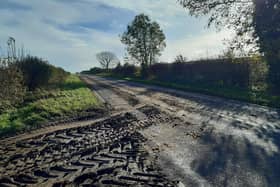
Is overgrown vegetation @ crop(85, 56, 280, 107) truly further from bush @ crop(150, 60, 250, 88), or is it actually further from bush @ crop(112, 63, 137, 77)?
bush @ crop(112, 63, 137, 77)

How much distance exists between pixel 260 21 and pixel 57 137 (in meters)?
13.9

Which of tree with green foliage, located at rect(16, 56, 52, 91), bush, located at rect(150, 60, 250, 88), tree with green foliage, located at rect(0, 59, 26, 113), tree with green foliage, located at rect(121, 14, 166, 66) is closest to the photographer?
tree with green foliage, located at rect(0, 59, 26, 113)

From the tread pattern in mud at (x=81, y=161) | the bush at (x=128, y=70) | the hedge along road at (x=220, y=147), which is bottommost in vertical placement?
the tread pattern in mud at (x=81, y=161)

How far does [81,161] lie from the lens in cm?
446

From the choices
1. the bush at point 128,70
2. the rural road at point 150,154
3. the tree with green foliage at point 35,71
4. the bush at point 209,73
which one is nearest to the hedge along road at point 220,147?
the rural road at point 150,154

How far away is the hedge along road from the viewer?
3635mm

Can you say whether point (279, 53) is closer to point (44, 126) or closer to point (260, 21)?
point (260, 21)

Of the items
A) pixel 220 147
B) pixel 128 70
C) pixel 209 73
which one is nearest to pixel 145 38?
pixel 128 70

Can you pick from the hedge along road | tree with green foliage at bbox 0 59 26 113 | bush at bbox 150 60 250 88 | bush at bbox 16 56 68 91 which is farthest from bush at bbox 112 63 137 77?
the hedge along road

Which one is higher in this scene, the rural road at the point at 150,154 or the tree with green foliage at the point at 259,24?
the tree with green foliage at the point at 259,24

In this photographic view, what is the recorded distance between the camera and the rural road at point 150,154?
12.0 feet

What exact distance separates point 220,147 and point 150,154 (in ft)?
5.41

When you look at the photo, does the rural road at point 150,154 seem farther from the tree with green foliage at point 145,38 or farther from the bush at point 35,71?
the tree with green foliage at point 145,38

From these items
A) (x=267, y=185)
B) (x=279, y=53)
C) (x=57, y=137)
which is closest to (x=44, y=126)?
(x=57, y=137)
